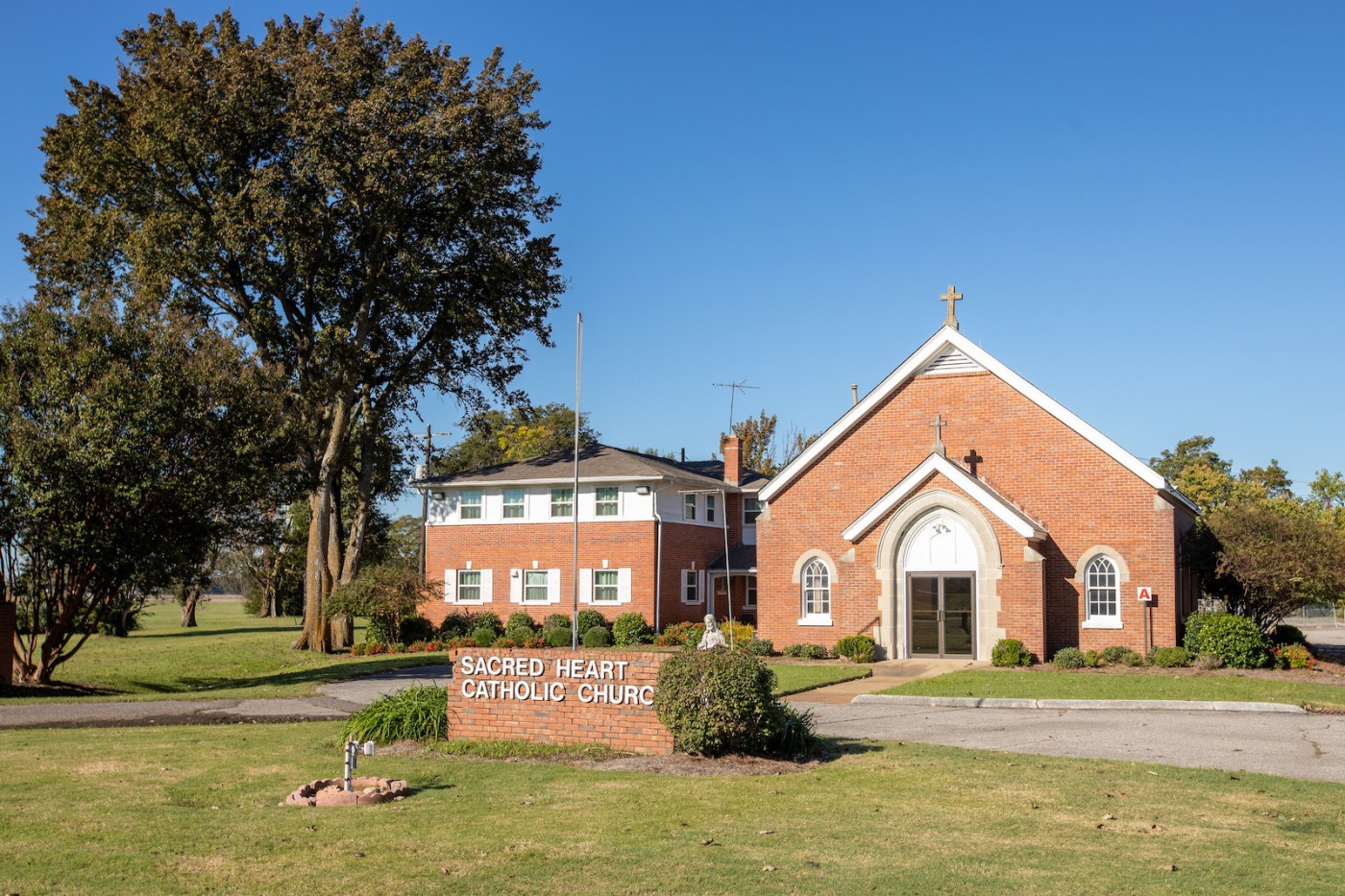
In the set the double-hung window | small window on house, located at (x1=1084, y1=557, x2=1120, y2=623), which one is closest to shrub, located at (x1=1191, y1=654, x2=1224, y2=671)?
small window on house, located at (x1=1084, y1=557, x2=1120, y2=623)

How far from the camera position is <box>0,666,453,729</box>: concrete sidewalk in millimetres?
19859

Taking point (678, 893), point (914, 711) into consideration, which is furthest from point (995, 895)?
point (914, 711)

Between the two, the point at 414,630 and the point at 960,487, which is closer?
the point at 960,487

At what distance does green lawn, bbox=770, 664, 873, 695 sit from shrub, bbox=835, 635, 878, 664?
1116mm

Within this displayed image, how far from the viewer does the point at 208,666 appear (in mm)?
35469

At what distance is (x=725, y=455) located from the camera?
157 ft

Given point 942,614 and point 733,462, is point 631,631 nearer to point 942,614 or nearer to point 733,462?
point 733,462

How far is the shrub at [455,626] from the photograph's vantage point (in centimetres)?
4272

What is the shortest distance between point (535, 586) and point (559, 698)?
2902cm

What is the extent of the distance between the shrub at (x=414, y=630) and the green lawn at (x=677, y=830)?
2728 cm

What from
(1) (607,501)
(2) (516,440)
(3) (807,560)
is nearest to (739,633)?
(3) (807,560)

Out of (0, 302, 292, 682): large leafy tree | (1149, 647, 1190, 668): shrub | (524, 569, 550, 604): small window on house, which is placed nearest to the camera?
(0, 302, 292, 682): large leafy tree

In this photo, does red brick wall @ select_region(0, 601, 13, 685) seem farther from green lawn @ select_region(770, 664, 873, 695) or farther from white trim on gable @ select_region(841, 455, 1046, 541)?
white trim on gable @ select_region(841, 455, 1046, 541)

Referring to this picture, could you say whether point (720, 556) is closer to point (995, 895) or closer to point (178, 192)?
point (178, 192)
